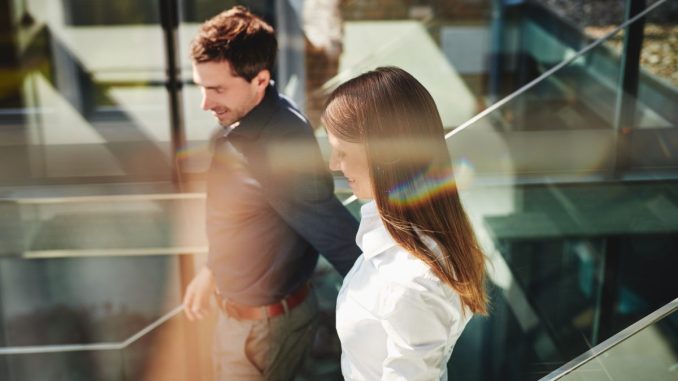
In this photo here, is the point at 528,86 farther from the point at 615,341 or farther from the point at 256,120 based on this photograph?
the point at 615,341

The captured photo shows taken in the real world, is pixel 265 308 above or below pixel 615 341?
below

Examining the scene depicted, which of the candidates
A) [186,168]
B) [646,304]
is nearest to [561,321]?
[646,304]

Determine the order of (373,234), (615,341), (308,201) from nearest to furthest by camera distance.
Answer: (373,234) → (615,341) → (308,201)

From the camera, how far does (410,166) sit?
3.97 feet

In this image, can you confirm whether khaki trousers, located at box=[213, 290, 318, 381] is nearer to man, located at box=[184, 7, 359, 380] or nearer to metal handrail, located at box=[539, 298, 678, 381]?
man, located at box=[184, 7, 359, 380]

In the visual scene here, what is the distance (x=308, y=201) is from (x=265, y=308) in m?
0.38

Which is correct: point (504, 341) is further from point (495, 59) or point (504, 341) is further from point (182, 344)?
point (495, 59)

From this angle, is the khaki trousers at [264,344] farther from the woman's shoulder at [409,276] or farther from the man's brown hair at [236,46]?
the woman's shoulder at [409,276]

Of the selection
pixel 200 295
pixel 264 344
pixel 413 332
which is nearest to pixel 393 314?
pixel 413 332

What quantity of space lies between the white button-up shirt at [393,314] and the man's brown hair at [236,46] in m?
0.78

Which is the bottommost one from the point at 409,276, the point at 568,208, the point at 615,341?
the point at 568,208

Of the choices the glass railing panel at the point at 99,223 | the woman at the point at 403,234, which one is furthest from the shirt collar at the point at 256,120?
the glass railing panel at the point at 99,223

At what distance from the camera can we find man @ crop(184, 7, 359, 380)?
1838 mm

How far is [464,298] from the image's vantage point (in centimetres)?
123
